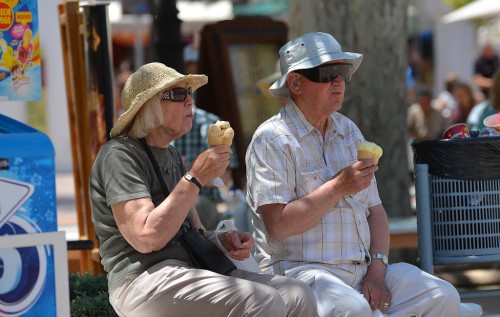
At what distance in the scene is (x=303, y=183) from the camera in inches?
175

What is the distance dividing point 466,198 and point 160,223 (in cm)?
191

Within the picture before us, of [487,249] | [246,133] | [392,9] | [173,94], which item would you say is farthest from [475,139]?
[246,133]

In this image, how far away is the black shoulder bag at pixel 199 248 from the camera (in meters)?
4.09

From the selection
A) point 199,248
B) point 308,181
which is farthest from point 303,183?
point 199,248

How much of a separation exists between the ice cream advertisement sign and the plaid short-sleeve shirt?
101cm

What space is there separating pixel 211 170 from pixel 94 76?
2.11m

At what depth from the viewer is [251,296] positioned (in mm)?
3861

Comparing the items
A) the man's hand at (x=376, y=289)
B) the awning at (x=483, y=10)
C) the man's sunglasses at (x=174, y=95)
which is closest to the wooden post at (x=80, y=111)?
the man's sunglasses at (x=174, y=95)

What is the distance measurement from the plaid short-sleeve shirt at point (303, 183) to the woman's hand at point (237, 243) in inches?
8.1

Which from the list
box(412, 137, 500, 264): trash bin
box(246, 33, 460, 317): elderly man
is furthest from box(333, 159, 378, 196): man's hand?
box(412, 137, 500, 264): trash bin

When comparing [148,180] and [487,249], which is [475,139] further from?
[148,180]

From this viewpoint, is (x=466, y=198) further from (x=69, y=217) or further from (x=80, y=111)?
(x=69, y=217)

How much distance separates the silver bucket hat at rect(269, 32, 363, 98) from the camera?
4480 mm

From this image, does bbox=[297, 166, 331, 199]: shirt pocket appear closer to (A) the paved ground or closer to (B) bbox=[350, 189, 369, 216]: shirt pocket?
(B) bbox=[350, 189, 369, 216]: shirt pocket
